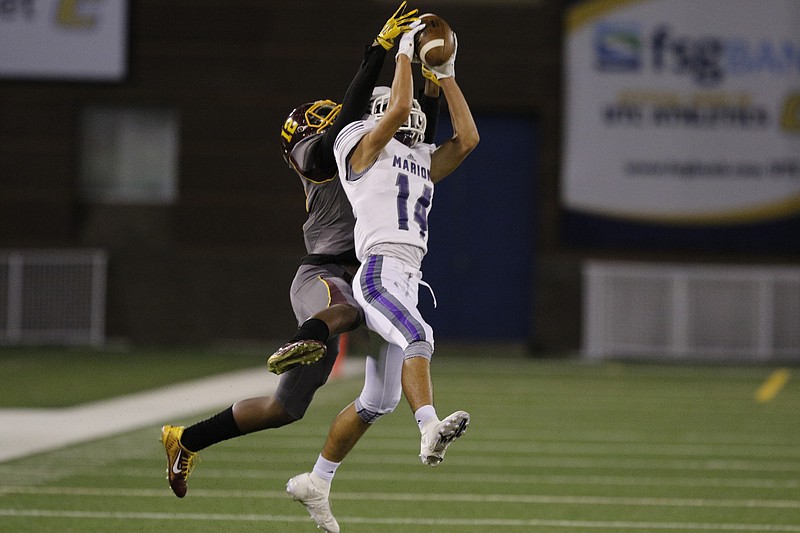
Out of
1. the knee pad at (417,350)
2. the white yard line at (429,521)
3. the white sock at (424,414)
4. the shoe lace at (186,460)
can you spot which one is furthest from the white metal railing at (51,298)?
the white sock at (424,414)

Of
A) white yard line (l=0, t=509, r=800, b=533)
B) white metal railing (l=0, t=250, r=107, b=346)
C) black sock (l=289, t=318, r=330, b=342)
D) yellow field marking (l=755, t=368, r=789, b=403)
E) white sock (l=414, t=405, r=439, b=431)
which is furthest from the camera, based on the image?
white metal railing (l=0, t=250, r=107, b=346)

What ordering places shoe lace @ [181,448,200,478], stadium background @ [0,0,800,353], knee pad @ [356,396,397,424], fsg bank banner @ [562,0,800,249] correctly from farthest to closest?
stadium background @ [0,0,800,353], fsg bank banner @ [562,0,800,249], shoe lace @ [181,448,200,478], knee pad @ [356,396,397,424]

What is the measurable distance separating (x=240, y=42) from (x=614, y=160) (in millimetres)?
5266

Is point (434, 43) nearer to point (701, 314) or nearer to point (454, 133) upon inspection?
point (454, 133)

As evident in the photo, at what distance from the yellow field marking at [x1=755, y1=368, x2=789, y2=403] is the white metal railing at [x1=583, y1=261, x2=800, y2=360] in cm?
69

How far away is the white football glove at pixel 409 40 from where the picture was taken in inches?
243

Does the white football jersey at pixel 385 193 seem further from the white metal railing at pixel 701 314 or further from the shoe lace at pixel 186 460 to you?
the white metal railing at pixel 701 314

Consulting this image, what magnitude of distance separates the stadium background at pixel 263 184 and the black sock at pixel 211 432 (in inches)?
496

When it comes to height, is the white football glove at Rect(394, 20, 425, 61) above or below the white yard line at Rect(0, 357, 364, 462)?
above

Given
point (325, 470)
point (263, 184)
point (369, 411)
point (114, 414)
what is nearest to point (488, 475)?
point (325, 470)

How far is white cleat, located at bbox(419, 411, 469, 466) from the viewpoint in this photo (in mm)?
5453

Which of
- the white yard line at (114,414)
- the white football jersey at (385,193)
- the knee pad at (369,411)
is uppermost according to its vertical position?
the white football jersey at (385,193)

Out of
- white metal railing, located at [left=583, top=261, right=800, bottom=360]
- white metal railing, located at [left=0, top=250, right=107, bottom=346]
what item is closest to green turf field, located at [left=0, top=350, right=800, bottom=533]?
white metal railing, located at [left=583, top=261, right=800, bottom=360]

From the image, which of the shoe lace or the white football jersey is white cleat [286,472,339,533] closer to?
the shoe lace
